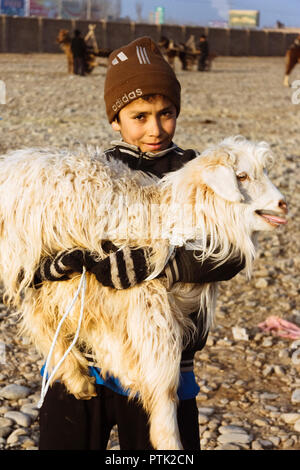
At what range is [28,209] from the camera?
2564mm

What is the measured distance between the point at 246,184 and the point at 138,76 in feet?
2.81

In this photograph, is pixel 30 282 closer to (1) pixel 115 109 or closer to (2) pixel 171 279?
(2) pixel 171 279

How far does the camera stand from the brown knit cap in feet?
10.00

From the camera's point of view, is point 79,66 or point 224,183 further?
point 79,66

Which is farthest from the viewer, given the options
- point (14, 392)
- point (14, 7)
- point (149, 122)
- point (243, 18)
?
point (243, 18)

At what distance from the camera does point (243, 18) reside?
105m

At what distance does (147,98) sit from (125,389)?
4.29 ft

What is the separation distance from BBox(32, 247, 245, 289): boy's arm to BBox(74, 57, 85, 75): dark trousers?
28886 mm

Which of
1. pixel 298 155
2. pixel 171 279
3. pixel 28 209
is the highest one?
pixel 28 209

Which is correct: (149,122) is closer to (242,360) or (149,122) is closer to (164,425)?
(164,425)

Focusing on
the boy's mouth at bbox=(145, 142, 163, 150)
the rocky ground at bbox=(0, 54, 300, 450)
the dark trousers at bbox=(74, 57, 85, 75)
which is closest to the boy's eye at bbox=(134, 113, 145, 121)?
the boy's mouth at bbox=(145, 142, 163, 150)

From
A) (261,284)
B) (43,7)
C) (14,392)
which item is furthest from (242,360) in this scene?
(43,7)

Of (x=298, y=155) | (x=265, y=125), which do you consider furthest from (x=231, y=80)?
(x=298, y=155)

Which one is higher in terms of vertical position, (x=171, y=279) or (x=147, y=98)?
(x=147, y=98)
